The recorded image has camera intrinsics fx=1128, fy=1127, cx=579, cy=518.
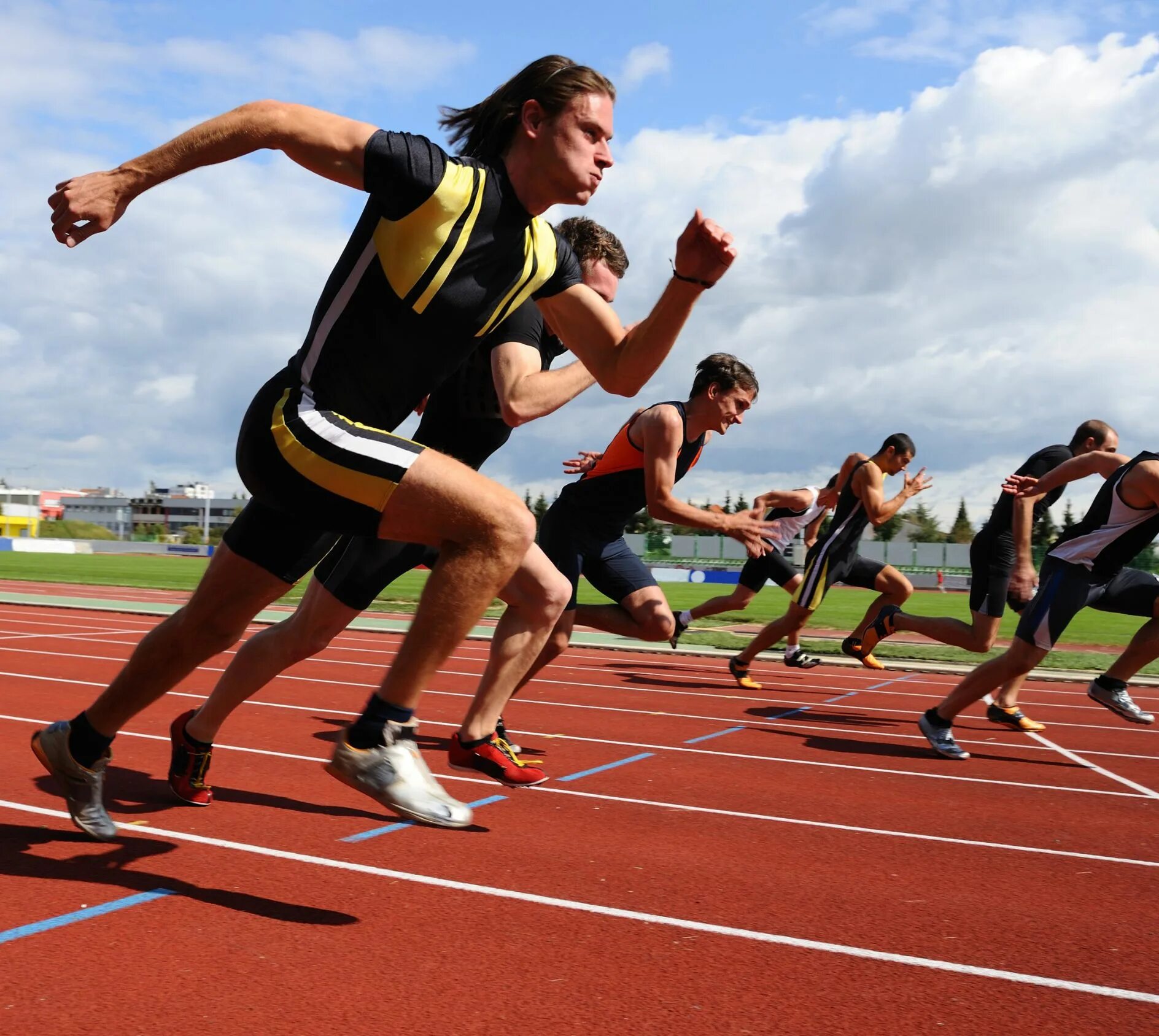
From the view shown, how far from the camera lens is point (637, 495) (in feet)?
19.9

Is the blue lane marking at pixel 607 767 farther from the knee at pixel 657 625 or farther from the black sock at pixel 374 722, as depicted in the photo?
the black sock at pixel 374 722

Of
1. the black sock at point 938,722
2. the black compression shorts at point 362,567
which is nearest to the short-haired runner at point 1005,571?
the black sock at point 938,722

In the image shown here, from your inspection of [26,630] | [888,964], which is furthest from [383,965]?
[26,630]

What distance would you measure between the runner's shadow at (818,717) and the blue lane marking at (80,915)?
4970 millimetres

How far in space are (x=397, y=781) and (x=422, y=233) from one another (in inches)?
51.5

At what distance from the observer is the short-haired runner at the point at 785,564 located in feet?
32.7

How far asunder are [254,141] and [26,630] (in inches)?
451

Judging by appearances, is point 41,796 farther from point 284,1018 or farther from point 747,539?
point 747,539

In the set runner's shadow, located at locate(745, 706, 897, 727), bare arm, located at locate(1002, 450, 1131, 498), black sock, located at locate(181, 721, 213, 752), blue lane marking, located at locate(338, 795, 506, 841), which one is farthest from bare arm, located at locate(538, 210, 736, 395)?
runner's shadow, located at locate(745, 706, 897, 727)

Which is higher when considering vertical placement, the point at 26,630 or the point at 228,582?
the point at 228,582

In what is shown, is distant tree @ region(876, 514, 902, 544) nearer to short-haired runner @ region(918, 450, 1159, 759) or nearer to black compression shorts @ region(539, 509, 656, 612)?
short-haired runner @ region(918, 450, 1159, 759)

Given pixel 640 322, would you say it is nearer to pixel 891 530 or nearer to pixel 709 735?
pixel 709 735

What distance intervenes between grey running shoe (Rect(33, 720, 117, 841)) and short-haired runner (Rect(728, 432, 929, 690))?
6385 mm

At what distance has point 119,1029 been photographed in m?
2.20
